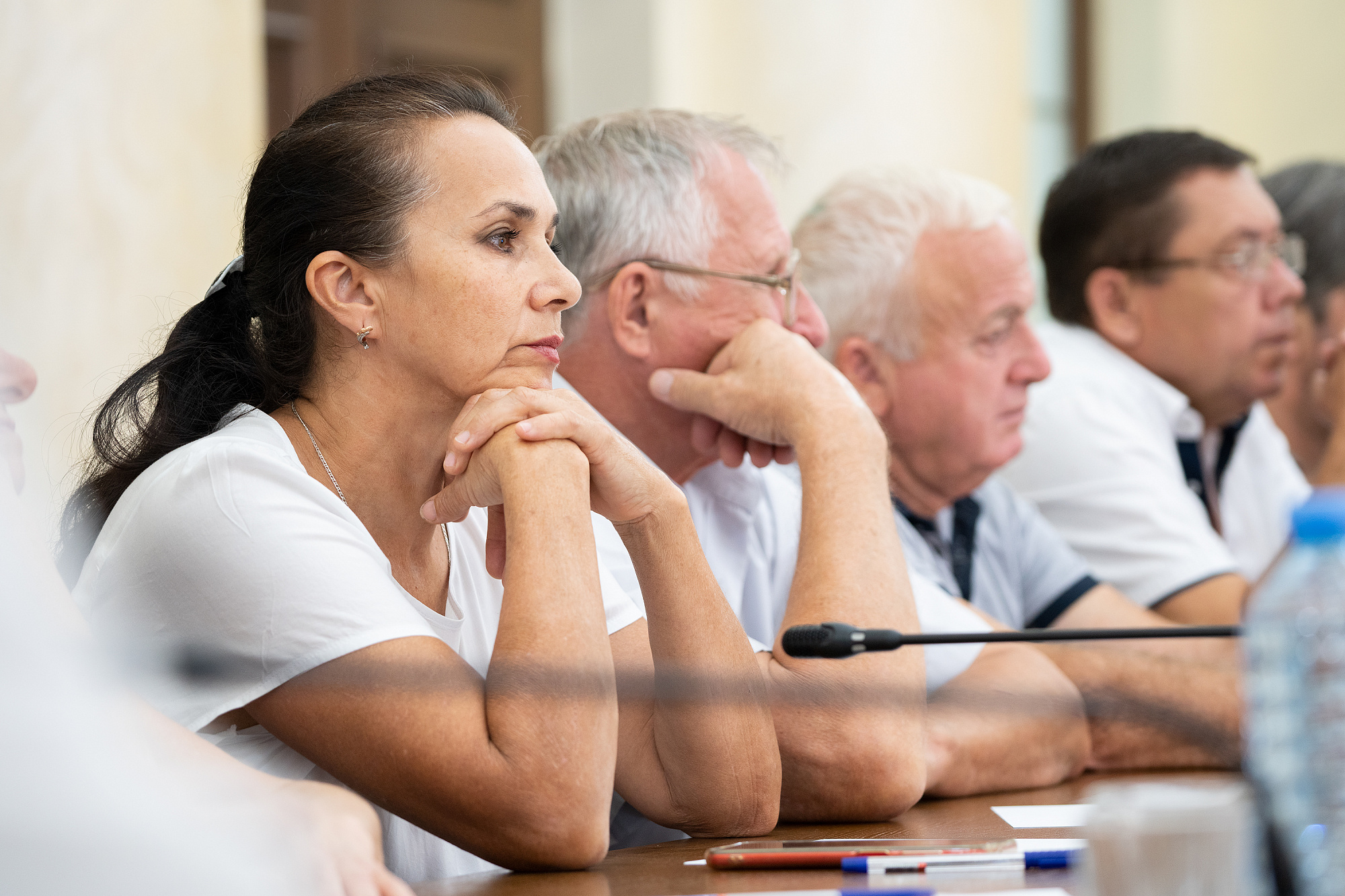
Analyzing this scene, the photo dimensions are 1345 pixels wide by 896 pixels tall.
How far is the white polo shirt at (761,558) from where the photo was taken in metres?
1.63

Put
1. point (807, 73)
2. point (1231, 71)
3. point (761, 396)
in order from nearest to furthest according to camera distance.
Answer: point (761, 396) → point (807, 73) → point (1231, 71)

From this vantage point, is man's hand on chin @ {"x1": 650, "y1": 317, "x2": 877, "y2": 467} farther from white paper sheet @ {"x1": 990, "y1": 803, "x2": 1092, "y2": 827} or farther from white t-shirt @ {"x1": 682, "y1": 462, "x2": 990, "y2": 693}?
white paper sheet @ {"x1": 990, "y1": 803, "x2": 1092, "y2": 827}

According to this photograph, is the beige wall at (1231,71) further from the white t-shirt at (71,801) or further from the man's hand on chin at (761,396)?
the white t-shirt at (71,801)

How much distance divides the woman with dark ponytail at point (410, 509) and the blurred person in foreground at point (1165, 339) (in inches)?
44.8

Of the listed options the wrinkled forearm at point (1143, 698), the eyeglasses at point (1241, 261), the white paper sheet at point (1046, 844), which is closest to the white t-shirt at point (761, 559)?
the wrinkled forearm at point (1143, 698)

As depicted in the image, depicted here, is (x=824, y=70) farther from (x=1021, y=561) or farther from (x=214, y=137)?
(x=1021, y=561)

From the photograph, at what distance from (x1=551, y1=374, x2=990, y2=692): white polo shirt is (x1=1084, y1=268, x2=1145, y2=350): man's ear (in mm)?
978

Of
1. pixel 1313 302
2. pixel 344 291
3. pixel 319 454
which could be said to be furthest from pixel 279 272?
pixel 1313 302

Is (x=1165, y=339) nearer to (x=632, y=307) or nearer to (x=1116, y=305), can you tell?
(x=1116, y=305)

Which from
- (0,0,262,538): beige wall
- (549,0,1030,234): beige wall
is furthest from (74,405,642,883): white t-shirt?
(549,0,1030,234): beige wall

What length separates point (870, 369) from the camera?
2.12m

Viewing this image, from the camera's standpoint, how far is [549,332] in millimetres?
1312

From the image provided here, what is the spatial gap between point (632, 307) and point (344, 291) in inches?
20.6

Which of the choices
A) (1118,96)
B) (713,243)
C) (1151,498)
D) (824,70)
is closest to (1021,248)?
(1151,498)
